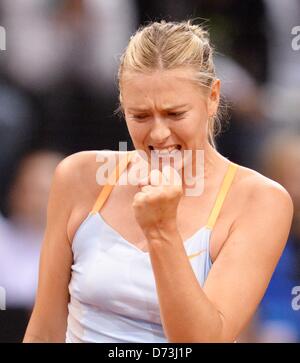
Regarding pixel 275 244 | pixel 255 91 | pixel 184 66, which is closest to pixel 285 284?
pixel 255 91

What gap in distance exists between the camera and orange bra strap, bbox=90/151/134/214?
45.9 inches

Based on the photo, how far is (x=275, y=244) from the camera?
1.07m

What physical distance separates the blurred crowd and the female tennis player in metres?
0.55

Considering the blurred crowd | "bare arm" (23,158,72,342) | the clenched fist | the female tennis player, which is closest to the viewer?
the clenched fist

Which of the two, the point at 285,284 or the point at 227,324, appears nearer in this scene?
the point at 227,324

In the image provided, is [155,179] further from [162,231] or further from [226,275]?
[226,275]

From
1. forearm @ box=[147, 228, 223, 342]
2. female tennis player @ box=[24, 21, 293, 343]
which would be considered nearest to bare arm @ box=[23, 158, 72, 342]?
female tennis player @ box=[24, 21, 293, 343]

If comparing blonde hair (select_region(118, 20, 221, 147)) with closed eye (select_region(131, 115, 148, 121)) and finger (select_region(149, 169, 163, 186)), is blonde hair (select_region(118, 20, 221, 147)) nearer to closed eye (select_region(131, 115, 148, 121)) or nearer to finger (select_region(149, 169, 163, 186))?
closed eye (select_region(131, 115, 148, 121))

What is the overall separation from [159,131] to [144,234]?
16 centimetres

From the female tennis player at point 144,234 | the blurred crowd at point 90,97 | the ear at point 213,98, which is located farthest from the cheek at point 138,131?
the blurred crowd at point 90,97

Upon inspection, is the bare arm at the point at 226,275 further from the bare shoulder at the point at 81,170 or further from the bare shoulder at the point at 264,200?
the bare shoulder at the point at 81,170

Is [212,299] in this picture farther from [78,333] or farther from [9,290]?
[9,290]

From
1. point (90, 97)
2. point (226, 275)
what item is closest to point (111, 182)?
point (226, 275)

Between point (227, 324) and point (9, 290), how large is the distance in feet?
2.75
